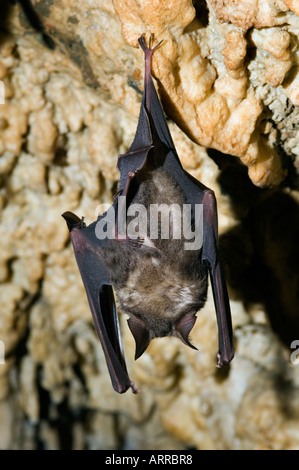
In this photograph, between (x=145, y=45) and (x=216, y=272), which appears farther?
(x=216, y=272)

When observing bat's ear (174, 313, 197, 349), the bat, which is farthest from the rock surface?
bat's ear (174, 313, 197, 349)

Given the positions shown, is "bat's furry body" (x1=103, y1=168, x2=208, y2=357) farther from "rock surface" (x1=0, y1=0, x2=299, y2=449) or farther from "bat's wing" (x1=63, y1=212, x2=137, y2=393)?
"rock surface" (x1=0, y1=0, x2=299, y2=449)

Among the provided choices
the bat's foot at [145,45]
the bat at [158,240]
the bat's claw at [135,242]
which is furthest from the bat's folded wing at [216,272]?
the bat's foot at [145,45]

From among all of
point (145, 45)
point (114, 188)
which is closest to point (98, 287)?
point (114, 188)

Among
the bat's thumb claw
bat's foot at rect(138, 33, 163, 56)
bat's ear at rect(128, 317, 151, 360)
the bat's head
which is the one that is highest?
bat's foot at rect(138, 33, 163, 56)

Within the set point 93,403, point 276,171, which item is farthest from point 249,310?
point 93,403

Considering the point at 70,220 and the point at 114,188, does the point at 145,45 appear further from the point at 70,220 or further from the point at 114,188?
the point at 114,188

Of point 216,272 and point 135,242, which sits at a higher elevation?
point 135,242
